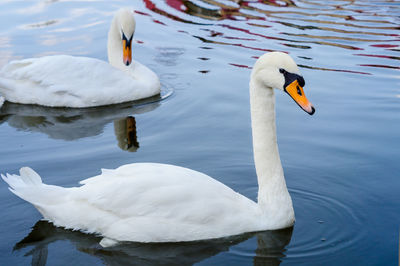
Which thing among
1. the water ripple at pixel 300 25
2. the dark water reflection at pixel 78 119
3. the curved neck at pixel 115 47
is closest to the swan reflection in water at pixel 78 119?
the dark water reflection at pixel 78 119

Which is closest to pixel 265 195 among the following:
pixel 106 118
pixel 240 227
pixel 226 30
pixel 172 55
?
pixel 240 227

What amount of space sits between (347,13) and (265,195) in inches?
468

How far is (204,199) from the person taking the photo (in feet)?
16.8

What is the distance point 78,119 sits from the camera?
342 inches

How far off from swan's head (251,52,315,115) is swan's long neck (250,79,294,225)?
13 centimetres

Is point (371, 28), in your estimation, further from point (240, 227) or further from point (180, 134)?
point (240, 227)

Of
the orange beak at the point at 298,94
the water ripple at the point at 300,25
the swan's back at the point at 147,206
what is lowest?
the water ripple at the point at 300,25

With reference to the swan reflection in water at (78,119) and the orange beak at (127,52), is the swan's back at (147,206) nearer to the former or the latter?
the swan reflection in water at (78,119)

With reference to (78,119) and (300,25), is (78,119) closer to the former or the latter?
(78,119)

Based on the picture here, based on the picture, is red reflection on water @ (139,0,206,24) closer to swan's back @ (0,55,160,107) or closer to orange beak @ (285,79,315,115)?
swan's back @ (0,55,160,107)

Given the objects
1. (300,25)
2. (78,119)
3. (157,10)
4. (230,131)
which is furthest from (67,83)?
(157,10)

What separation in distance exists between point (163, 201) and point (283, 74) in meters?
1.31

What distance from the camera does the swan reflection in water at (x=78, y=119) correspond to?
8016mm

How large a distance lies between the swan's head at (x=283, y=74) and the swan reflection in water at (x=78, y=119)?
264cm
